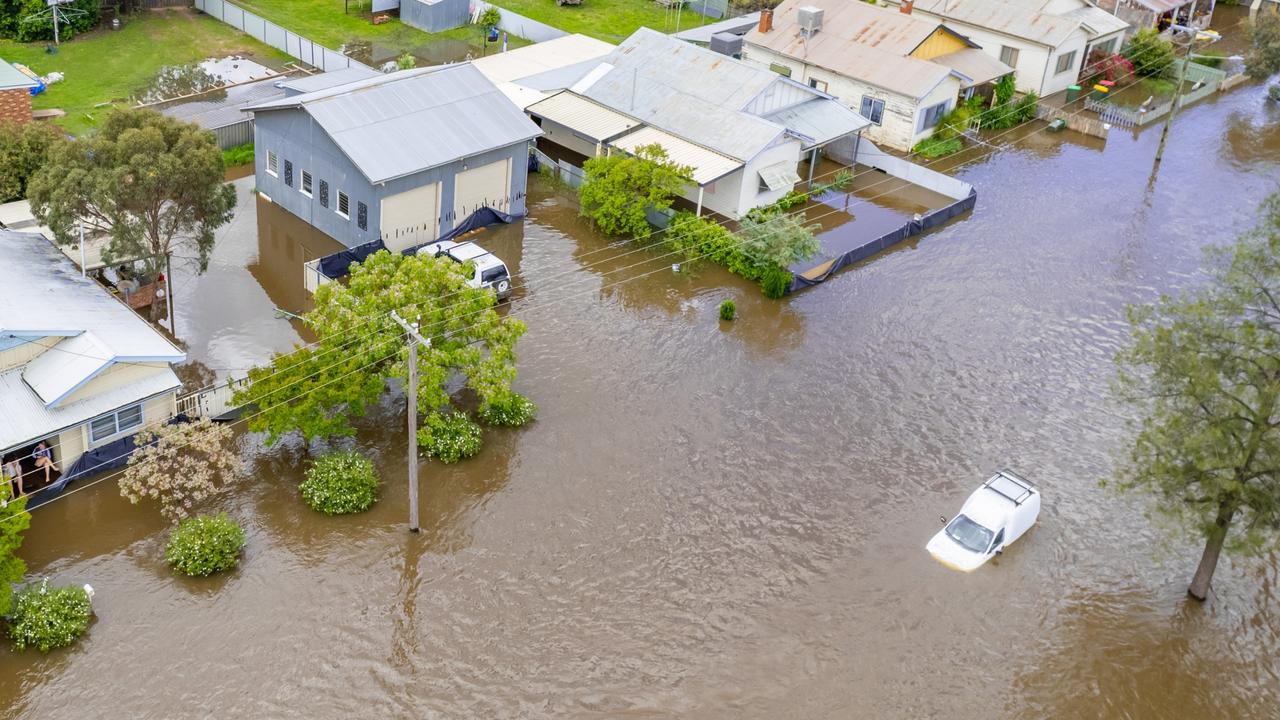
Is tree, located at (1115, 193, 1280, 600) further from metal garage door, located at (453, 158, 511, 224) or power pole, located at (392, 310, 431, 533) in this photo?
metal garage door, located at (453, 158, 511, 224)

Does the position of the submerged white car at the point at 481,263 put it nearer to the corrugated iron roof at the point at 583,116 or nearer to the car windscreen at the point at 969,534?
the corrugated iron roof at the point at 583,116

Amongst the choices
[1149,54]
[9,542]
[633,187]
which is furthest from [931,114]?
[9,542]

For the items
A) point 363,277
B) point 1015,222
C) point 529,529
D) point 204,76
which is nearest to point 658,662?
point 529,529

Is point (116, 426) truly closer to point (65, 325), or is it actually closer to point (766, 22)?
point (65, 325)

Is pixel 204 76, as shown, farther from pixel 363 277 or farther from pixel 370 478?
pixel 370 478

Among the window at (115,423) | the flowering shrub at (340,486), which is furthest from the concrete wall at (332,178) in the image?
the flowering shrub at (340,486)

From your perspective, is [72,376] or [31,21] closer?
[72,376]

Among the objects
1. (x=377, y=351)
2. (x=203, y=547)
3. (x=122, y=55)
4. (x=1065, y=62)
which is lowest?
(x=203, y=547)
